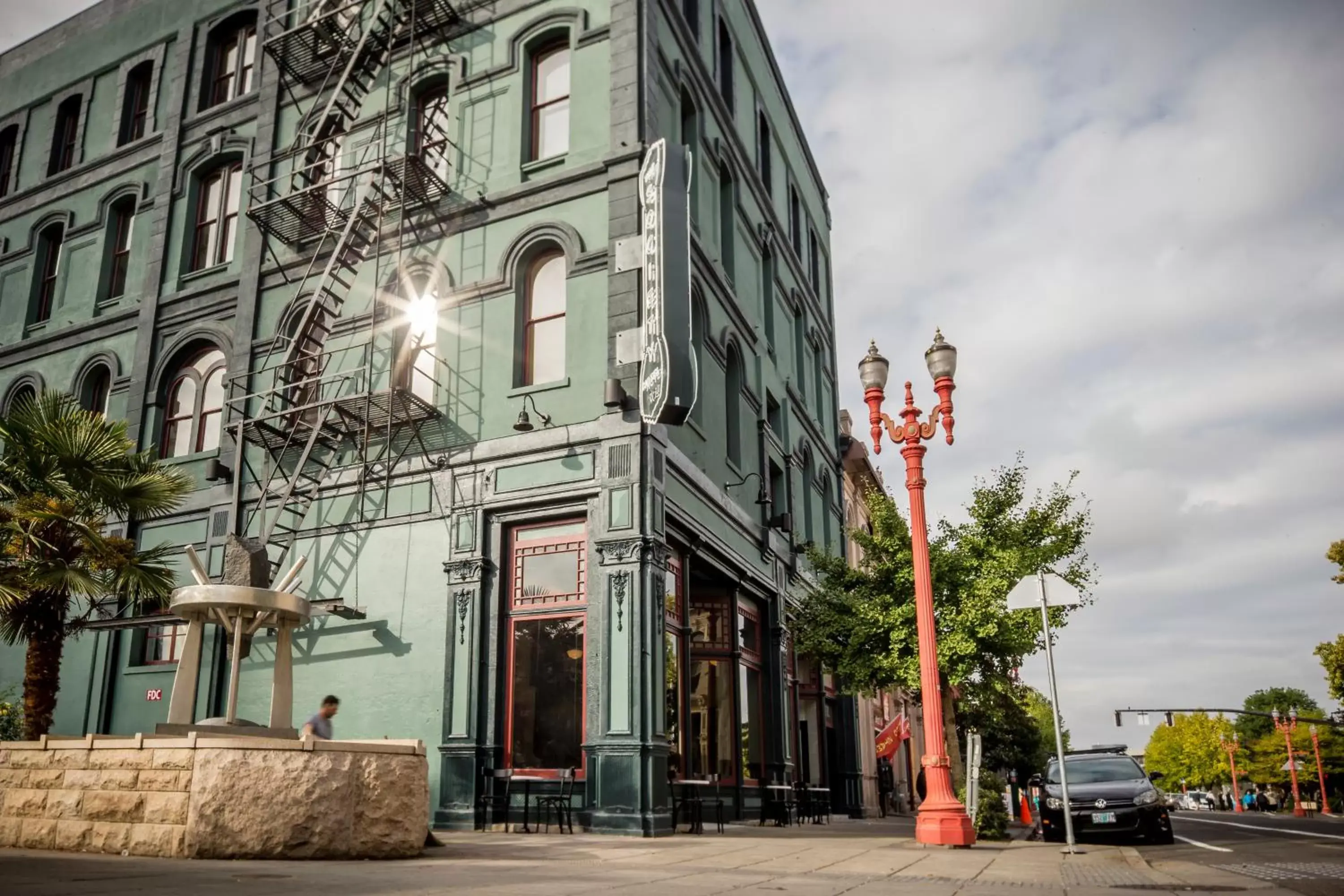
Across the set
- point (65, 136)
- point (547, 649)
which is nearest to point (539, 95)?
point (547, 649)

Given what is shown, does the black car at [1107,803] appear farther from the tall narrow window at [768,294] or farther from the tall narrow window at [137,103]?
the tall narrow window at [137,103]

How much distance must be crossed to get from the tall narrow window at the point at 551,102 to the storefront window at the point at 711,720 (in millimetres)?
9571

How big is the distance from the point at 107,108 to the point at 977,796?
82.3ft

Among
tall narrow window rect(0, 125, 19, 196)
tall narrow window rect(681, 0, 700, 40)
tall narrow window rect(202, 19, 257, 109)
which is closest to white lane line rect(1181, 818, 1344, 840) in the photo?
tall narrow window rect(681, 0, 700, 40)

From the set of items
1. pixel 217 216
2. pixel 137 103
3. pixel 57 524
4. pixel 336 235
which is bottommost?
pixel 57 524

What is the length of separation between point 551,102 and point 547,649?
9.90 meters

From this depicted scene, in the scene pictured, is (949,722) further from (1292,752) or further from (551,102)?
(1292,752)

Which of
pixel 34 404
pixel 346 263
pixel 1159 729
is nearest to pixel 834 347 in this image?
pixel 346 263

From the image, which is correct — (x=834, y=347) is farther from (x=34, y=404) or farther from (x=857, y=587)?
(x=34, y=404)

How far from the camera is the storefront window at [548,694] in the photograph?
49.5ft

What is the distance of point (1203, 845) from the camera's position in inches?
637

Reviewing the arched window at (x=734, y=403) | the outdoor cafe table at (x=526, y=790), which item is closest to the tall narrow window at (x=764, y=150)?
the arched window at (x=734, y=403)

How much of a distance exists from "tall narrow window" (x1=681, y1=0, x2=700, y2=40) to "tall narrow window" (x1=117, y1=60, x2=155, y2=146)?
13036 millimetres

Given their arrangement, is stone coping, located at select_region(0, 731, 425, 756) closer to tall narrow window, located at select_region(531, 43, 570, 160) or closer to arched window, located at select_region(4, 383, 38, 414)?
tall narrow window, located at select_region(531, 43, 570, 160)
